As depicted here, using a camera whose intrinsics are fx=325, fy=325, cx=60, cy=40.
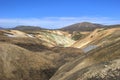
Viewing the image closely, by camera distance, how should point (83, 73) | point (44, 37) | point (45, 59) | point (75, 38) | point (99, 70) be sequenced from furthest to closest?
1. point (75, 38)
2. point (44, 37)
3. point (45, 59)
4. point (83, 73)
5. point (99, 70)

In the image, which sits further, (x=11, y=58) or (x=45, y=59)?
(x=45, y=59)

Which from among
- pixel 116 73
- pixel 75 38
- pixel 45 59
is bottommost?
pixel 75 38

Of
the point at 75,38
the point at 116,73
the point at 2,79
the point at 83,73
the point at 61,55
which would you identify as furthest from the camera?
the point at 75,38

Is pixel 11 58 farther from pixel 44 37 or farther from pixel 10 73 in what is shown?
pixel 44 37

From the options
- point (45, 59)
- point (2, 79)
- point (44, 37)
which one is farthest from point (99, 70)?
point (44, 37)

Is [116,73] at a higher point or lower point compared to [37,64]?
higher

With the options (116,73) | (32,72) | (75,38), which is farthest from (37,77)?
(75,38)
